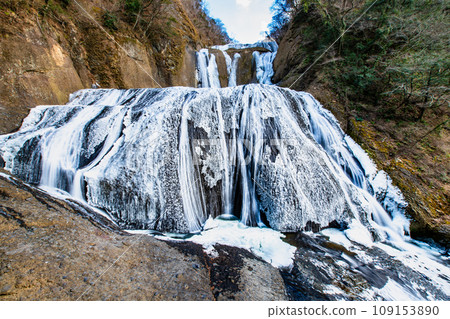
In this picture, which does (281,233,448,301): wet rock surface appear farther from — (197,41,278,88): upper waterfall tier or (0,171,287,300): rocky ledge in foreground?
(197,41,278,88): upper waterfall tier

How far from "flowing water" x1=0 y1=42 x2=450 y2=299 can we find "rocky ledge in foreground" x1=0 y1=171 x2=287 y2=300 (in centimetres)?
49

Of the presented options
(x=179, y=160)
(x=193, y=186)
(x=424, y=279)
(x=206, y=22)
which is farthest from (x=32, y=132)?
(x=206, y=22)

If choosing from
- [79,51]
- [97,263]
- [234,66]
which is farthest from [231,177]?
[234,66]

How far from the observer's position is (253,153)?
409 centimetres

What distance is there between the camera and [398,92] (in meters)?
5.38

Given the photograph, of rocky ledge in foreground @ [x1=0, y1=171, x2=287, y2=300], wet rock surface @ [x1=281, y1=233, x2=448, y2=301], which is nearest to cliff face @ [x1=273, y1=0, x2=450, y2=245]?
wet rock surface @ [x1=281, y1=233, x2=448, y2=301]

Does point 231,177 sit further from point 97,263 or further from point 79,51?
point 79,51

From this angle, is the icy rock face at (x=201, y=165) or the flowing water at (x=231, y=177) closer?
the flowing water at (x=231, y=177)

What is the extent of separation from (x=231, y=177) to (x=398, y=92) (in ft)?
19.8

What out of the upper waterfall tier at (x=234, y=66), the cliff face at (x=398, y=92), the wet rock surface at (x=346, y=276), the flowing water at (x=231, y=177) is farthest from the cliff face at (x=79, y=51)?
the cliff face at (x=398, y=92)

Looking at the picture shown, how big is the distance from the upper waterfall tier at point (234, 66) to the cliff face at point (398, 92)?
16.0 ft

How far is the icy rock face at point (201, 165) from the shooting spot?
11.1ft

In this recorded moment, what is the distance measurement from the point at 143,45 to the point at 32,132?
23.8ft

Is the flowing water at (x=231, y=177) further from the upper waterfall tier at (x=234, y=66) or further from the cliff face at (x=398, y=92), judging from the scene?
the upper waterfall tier at (x=234, y=66)
